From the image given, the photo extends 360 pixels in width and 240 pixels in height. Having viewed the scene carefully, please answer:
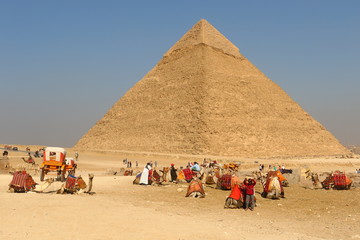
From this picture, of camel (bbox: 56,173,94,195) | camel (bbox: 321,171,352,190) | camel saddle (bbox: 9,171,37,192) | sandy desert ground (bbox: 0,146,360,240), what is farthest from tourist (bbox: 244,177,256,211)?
camel (bbox: 321,171,352,190)

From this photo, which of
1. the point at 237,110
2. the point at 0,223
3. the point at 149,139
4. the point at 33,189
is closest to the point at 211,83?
the point at 237,110

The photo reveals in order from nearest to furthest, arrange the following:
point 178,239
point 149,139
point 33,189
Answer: point 178,239 < point 33,189 < point 149,139

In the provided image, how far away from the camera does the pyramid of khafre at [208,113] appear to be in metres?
53.9

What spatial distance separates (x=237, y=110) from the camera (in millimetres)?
61844

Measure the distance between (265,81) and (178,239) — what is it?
7202cm

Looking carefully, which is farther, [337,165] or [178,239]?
[337,165]

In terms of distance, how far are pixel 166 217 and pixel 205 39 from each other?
6714 cm

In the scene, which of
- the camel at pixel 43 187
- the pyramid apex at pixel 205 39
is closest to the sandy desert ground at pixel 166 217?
the camel at pixel 43 187

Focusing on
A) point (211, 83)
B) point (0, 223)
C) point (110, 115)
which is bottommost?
point (0, 223)

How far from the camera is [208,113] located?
189 feet

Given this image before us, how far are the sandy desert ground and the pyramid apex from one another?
6283 centimetres

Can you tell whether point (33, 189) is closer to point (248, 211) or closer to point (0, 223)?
point (0, 223)

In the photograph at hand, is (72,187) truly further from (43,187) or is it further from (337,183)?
(337,183)

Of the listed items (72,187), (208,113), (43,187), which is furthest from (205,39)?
(72,187)
